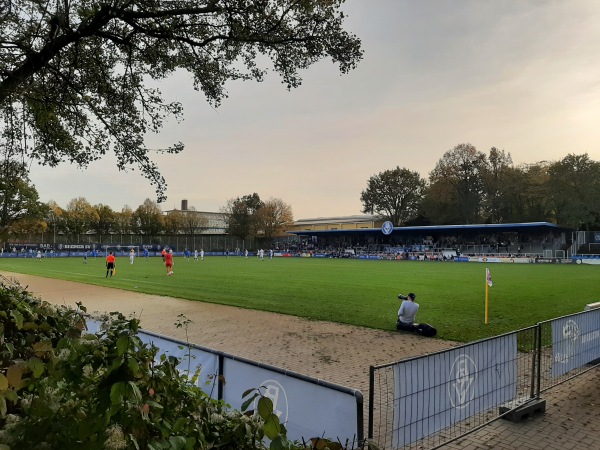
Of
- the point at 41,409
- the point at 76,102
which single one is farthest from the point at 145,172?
the point at 41,409

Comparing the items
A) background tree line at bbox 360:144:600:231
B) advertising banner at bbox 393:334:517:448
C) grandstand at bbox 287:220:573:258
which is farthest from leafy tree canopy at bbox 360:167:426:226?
advertising banner at bbox 393:334:517:448

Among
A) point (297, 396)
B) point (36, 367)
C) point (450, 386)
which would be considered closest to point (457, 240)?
point (450, 386)

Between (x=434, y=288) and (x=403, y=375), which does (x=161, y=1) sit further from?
(x=434, y=288)

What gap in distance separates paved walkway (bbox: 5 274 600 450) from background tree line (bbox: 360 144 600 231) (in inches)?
2580

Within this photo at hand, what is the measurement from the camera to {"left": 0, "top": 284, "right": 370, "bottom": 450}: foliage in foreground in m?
1.63

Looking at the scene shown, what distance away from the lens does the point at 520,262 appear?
55.7m

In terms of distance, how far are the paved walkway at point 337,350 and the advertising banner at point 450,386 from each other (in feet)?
1.84

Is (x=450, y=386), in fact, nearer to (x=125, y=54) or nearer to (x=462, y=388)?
(x=462, y=388)

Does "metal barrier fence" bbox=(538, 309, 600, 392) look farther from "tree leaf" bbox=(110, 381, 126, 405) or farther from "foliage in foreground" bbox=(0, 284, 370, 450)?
"tree leaf" bbox=(110, 381, 126, 405)

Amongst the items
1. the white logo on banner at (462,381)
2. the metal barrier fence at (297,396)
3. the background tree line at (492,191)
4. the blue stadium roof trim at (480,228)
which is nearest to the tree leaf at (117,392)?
the metal barrier fence at (297,396)

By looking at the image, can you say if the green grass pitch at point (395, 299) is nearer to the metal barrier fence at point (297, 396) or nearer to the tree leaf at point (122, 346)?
the metal barrier fence at point (297, 396)

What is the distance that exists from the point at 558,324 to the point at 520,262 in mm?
54489

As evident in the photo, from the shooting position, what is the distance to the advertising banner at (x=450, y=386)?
14.9ft

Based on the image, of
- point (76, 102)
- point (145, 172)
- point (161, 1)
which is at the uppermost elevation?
point (161, 1)
